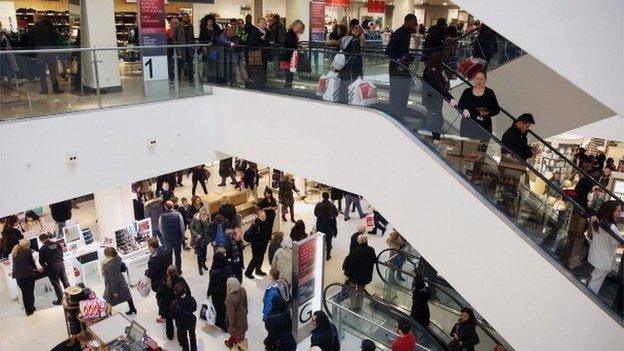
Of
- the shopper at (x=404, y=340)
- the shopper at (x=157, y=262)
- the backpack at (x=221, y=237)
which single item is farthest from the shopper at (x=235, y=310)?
the shopper at (x=404, y=340)

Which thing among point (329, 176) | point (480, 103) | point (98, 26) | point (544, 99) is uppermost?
point (98, 26)

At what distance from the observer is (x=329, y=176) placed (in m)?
7.29

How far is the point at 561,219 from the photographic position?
4973 millimetres

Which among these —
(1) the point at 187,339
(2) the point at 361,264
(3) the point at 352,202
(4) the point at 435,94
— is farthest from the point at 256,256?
(4) the point at 435,94

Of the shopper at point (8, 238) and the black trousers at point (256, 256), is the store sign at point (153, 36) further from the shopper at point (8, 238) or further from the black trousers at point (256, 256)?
the shopper at point (8, 238)

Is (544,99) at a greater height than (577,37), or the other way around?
(577,37)

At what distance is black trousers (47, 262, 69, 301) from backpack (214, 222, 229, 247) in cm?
270

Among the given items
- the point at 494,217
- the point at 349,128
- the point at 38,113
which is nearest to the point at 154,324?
the point at 38,113

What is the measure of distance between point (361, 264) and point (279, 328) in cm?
204

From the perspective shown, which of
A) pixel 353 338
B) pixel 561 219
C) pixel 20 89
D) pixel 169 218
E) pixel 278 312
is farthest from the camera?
pixel 169 218

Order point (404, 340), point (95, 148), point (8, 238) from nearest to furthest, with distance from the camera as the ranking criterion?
point (404, 340) < point (95, 148) < point (8, 238)

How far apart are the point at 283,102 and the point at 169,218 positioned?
330 cm

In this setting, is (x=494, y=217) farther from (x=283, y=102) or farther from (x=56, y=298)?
→ (x=56, y=298)

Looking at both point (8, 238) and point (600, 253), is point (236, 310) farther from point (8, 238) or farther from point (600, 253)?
point (8, 238)
